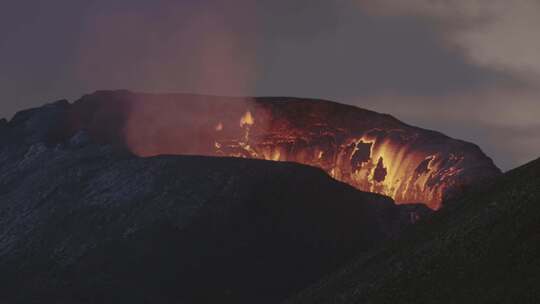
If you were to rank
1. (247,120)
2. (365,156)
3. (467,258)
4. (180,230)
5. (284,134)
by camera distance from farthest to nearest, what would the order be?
(284,134) → (247,120) → (365,156) → (180,230) → (467,258)

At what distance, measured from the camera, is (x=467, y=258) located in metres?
55.4

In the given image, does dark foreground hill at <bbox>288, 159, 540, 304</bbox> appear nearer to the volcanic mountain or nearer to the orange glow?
the volcanic mountain

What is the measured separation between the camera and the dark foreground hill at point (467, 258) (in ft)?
162

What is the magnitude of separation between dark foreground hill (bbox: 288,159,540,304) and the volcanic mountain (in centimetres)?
7245

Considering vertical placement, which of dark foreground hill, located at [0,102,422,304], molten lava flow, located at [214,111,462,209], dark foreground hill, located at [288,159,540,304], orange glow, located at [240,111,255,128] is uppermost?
dark foreground hill, located at [288,159,540,304]

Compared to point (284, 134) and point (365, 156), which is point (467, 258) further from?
point (284, 134)

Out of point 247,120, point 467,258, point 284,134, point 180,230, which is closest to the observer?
point 467,258

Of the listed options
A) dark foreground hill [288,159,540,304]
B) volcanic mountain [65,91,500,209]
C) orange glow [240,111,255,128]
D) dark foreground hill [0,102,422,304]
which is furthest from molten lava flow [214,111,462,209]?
dark foreground hill [288,159,540,304]

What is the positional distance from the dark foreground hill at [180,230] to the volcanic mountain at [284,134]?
66.8ft

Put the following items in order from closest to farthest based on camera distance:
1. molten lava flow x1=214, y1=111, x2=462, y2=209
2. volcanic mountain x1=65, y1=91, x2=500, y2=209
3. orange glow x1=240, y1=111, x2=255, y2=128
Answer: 1. molten lava flow x1=214, y1=111, x2=462, y2=209
2. volcanic mountain x1=65, y1=91, x2=500, y2=209
3. orange glow x1=240, y1=111, x2=255, y2=128

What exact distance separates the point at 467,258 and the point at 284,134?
107088 mm

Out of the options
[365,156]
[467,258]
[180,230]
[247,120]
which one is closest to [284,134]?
[247,120]

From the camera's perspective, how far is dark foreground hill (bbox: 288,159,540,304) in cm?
4923

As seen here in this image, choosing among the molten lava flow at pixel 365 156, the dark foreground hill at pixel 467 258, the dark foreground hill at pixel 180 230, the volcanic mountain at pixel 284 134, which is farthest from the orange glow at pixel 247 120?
the dark foreground hill at pixel 467 258
